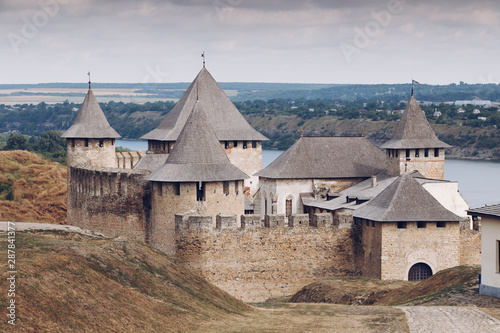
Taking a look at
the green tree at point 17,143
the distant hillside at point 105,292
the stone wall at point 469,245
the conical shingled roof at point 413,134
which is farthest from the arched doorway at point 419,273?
the green tree at point 17,143

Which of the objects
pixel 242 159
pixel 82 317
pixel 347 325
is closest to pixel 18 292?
pixel 82 317

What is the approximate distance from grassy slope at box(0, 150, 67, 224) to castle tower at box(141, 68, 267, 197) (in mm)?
6988

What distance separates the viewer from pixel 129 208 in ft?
102

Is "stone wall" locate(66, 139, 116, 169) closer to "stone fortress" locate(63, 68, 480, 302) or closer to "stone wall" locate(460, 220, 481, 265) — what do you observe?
"stone fortress" locate(63, 68, 480, 302)

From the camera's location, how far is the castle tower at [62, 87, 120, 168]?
127 feet

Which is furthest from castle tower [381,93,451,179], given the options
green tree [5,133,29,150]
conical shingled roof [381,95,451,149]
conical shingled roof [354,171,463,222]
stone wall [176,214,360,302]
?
green tree [5,133,29,150]

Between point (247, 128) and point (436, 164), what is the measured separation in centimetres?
885

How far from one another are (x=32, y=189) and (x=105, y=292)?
37.1 metres

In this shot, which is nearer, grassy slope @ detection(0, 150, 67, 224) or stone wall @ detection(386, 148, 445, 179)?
stone wall @ detection(386, 148, 445, 179)

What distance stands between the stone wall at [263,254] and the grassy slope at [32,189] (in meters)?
17.1

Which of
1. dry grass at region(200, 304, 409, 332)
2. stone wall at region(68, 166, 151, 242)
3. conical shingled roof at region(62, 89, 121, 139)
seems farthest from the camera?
conical shingled roof at region(62, 89, 121, 139)

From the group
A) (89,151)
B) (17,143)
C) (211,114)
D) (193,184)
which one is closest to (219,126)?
(211,114)

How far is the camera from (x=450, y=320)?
17422 mm

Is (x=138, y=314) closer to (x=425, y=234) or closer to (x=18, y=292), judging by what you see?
(x=18, y=292)
